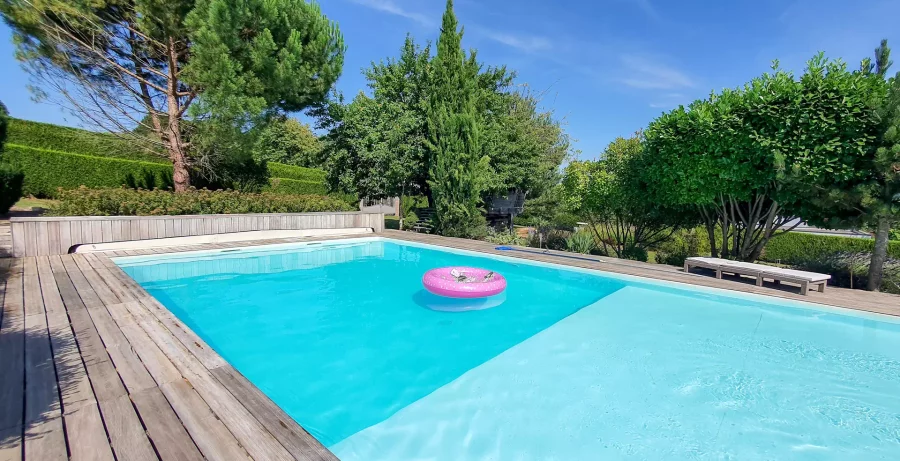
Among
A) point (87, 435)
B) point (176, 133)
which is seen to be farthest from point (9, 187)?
point (87, 435)

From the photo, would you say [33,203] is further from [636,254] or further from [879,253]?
[879,253]

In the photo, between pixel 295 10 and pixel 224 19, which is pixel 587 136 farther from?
pixel 224 19

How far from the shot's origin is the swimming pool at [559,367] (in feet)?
9.71

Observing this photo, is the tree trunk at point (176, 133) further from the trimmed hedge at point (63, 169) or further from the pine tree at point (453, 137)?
the pine tree at point (453, 137)

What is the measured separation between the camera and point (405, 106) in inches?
547

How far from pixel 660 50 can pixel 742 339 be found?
15.0 metres

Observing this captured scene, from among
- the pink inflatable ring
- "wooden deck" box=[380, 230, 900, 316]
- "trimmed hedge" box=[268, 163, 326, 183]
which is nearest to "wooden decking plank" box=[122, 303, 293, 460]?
the pink inflatable ring

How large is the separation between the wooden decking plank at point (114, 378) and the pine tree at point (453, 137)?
30.8 feet

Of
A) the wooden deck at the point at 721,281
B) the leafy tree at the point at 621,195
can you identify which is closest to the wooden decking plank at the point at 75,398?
the wooden deck at the point at 721,281

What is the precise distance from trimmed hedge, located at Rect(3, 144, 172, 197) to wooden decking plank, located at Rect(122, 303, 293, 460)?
41.7ft

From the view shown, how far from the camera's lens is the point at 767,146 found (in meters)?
6.91

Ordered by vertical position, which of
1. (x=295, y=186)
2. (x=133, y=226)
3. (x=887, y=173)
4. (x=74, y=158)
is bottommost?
(x=133, y=226)

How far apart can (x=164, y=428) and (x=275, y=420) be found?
0.58 meters

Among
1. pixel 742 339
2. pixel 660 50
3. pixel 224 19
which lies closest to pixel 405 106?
pixel 224 19
